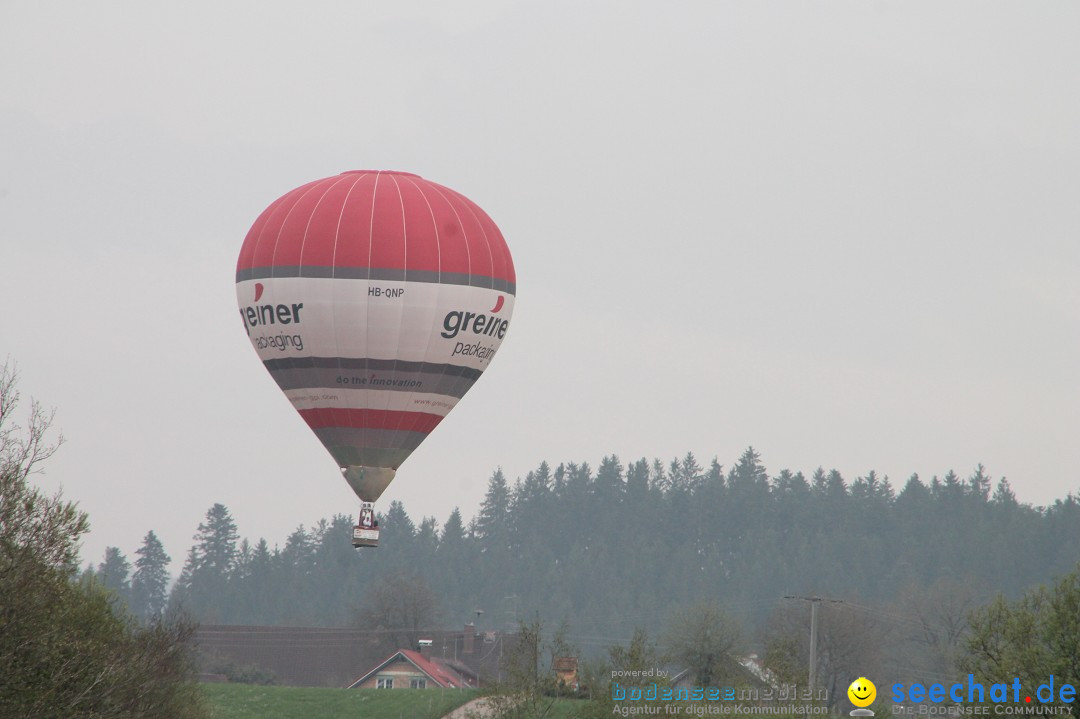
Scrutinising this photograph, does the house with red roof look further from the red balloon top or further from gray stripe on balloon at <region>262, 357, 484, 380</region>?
the red balloon top

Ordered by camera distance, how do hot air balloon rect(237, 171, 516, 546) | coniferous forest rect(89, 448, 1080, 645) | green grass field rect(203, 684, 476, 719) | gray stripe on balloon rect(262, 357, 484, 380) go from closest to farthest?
1. hot air balloon rect(237, 171, 516, 546)
2. gray stripe on balloon rect(262, 357, 484, 380)
3. green grass field rect(203, 684, 476, 719)
4. coniferous forest rect(89, 448, 1080, 645)

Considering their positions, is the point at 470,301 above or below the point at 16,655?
above

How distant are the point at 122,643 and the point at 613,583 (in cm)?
14122

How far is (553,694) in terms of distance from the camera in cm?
5247

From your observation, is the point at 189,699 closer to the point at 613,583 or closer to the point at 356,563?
the point at 613,583

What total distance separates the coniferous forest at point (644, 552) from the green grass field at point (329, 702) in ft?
235

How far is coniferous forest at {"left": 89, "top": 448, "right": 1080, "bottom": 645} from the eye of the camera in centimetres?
16088

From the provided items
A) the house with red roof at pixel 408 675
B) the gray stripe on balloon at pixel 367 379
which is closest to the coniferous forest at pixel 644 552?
the house with red roof at pixel 408 675

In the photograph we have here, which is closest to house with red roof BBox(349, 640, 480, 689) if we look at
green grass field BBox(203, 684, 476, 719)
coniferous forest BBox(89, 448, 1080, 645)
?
green grass field BBox(203, 684, 476, 719)

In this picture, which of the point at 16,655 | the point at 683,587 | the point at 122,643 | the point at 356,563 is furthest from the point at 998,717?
the point at 356,563

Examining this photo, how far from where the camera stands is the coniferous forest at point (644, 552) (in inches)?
6334

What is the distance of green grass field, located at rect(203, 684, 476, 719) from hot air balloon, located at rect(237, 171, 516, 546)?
33.6m

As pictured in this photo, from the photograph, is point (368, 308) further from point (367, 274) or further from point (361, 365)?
point (361, 365)

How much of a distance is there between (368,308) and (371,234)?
6.35 ft
